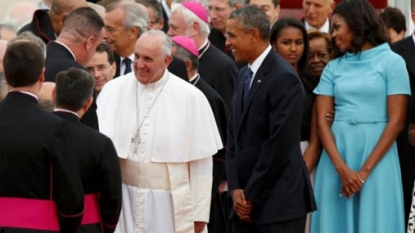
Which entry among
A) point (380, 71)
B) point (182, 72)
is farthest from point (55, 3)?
point (380, 71)

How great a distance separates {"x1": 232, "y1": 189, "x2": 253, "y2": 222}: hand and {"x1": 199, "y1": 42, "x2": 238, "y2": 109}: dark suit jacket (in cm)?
207

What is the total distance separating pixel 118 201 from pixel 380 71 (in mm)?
2494

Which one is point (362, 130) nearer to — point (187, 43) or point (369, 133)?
point (369, 133)

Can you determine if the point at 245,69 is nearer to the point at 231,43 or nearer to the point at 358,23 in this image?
the point at 231,43

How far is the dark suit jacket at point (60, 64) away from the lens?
28.7 ft

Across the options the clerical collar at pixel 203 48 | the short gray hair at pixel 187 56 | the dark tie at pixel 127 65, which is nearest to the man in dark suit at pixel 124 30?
the dark tie at pixel 127 65

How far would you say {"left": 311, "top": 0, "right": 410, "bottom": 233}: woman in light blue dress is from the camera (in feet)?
31.1

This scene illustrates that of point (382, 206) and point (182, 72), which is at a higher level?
point (182, 72)

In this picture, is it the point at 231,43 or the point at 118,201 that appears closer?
the point at 118,201

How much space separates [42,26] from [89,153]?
3190mm

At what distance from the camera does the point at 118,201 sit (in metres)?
7.98

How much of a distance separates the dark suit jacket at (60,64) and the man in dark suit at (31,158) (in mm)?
1299

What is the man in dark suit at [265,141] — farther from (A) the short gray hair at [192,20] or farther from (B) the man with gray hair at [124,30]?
(A) the short gray hair at [192,20]

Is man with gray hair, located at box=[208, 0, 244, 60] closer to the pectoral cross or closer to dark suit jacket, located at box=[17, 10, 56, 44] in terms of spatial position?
dark suit jacket, located at box=[17, 10, 56, 44]
